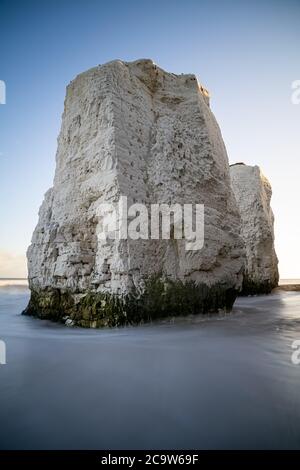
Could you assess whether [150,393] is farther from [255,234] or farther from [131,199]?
Result: [255,234]

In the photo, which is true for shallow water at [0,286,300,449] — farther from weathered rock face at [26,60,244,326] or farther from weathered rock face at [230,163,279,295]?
weathered rock face at [230,163,279,295]

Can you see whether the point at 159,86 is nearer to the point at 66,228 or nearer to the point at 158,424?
the point at 66,228

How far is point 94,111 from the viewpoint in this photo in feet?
15.9

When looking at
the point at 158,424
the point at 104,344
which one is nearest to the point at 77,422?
the point at 158,424

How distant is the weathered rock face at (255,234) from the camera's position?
1102 cm

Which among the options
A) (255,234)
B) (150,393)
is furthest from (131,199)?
(255,234)

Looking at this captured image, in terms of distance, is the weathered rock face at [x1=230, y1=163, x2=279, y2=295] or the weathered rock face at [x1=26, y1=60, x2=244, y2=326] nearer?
Answer: the weathered rock face at [x1=26, y1=60, x2=244, y2=326]

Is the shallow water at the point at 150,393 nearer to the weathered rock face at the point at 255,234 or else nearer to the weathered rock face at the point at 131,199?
the weathered rock face at the point at 131,199

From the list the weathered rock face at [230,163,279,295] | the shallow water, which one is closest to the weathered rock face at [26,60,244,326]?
the shallow water

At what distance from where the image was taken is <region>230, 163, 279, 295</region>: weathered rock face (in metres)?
11.0

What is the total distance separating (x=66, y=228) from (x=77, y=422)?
3.56 m

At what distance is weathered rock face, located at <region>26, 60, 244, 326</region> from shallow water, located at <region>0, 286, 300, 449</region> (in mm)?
1092

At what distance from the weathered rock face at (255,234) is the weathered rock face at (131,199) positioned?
230 inches

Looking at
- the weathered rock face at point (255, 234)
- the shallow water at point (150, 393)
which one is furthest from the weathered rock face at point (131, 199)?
the weathered rock face at point (255, 234)
